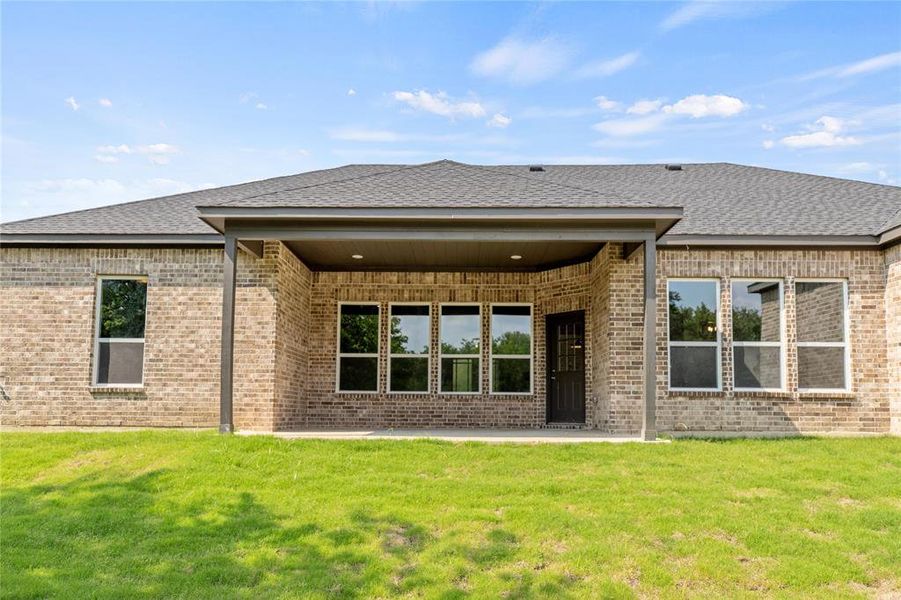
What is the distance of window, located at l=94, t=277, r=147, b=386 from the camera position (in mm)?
11320

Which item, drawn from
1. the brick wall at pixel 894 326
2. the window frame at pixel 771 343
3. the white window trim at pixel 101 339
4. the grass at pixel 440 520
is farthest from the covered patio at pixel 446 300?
the brick wall at pixel 894 326

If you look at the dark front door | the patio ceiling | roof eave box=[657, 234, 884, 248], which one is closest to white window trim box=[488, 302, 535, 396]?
the dark front door

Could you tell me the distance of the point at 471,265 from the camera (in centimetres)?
1277

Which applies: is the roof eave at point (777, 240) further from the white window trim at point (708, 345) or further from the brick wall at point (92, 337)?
the brick wall at point (92, 337)

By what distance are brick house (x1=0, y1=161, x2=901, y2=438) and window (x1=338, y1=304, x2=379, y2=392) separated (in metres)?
0.20

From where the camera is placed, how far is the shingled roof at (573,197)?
9719 mm

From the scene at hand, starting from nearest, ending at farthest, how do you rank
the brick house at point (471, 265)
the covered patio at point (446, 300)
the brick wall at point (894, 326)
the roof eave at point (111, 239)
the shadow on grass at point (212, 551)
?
1. the shadow on grass at point (212, 551)
2. the covered patio at point (446, 300)
3. the brick house at point (471, 265)
4. the brick wall at point (894, 326)
5. the roof eave at point (111, 239)

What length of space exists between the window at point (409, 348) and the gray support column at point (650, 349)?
4547mm

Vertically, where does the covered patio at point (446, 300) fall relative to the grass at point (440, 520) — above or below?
above

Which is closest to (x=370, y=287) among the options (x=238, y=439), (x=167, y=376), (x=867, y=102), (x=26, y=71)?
(x=167, y=376)

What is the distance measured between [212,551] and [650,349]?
6.13 m

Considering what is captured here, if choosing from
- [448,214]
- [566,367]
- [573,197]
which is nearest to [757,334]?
[566,367]

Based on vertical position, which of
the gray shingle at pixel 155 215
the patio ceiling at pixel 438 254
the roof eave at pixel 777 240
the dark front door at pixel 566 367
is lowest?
the dark front door at pixel 566 367

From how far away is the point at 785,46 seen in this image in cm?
1302
